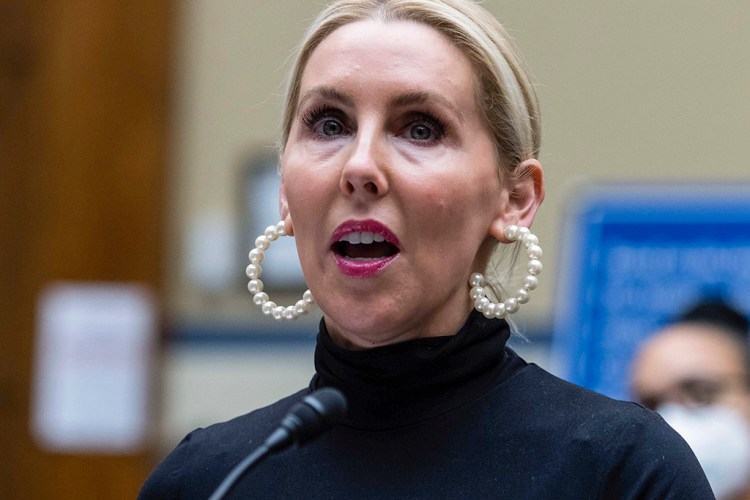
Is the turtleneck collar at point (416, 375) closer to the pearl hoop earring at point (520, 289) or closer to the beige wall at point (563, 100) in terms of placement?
the pearl hoop earring at point (520, 289)

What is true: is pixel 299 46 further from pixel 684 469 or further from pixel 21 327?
pixel 21 327

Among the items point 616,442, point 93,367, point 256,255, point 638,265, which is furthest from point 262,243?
point 93,367

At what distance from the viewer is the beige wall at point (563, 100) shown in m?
4.41

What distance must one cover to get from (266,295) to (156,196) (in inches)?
111

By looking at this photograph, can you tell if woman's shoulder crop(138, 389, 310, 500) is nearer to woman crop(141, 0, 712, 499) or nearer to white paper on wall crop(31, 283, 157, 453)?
woman crop(141, 0, 712, 499)

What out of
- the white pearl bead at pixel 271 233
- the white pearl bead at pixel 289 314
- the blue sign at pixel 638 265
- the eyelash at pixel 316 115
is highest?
the eyelash at pixel 316 115

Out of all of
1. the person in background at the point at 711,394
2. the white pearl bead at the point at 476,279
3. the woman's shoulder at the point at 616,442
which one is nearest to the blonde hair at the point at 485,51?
the white pearl bead at the point at 476,279

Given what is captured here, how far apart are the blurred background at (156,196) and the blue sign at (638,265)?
965 mm

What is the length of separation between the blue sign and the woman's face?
1.55 meters

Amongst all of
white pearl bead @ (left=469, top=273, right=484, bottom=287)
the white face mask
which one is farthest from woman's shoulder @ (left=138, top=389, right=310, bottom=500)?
the white face mask

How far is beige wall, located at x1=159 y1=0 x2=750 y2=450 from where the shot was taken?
4414 millimetres

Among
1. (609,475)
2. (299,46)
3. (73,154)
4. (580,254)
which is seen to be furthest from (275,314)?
(73,154)

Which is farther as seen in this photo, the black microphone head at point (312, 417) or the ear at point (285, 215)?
the ear at point (285, 215)

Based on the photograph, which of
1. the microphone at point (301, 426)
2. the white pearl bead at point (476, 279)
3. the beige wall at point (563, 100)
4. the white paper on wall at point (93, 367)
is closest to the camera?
the microphone at point (301, 426)
